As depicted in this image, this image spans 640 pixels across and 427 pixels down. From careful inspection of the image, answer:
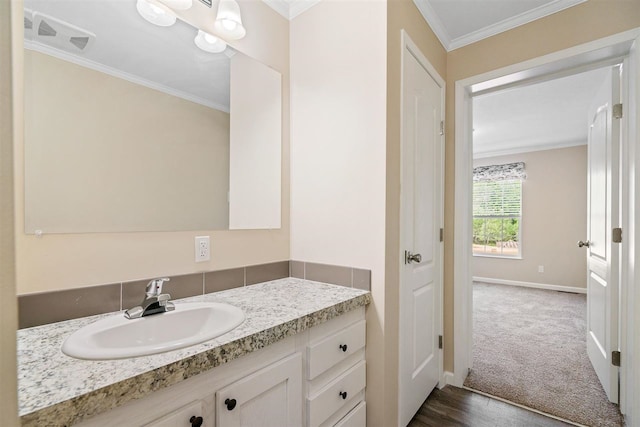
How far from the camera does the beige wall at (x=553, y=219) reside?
480 centimetres

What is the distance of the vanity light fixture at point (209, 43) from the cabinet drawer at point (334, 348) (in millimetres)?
1475

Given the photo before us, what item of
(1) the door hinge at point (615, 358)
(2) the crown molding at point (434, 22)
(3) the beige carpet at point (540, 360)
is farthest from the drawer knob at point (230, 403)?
(1) the door hinge at point (615, 358)

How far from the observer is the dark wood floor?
5.58ft

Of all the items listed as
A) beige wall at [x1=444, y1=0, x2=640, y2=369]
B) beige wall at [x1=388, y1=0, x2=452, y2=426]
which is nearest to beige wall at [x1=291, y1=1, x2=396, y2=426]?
beige wall at [x1=388, y1=0, x2=452, y2=426]

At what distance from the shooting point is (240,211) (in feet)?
5.18

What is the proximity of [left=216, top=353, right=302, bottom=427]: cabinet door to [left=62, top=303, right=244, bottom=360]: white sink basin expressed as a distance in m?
0.18

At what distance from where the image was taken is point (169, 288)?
1.25 meters

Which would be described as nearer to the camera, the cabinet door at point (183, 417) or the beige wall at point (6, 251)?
the beige wall at point (6, 251)

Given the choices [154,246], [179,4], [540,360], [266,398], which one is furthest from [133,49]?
[540,360]

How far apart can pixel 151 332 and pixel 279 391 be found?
507 mm

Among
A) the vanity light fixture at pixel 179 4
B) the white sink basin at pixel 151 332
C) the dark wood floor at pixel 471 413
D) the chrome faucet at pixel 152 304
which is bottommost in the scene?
the dark wood floor at pixel 471 413

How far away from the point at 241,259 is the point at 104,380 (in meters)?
0.92

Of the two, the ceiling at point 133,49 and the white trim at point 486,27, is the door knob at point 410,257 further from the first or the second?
the white trim at point 486,27

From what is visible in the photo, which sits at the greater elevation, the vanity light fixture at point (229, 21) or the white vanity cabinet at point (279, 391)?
the vanity light fixture at point (229, 21)
